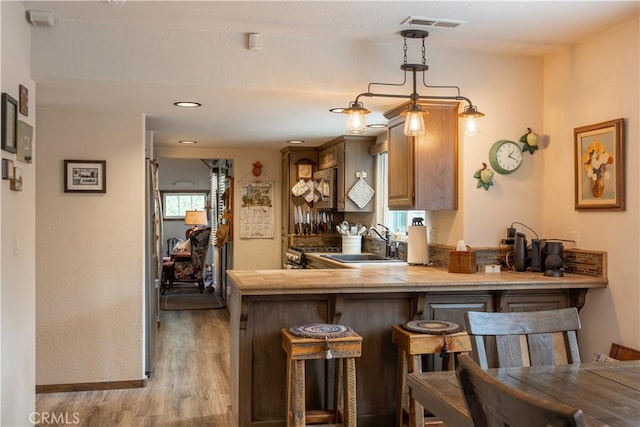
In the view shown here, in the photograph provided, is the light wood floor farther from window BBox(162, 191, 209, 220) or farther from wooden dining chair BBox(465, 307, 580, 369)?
window BBox(162, 191, 209, 220)

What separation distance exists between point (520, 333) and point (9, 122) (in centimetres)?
248

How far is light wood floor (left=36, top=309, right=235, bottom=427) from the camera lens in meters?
3.69

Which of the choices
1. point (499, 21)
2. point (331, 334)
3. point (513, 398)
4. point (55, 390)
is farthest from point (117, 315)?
point (513, 398)

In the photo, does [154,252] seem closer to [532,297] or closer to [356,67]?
[356,67]

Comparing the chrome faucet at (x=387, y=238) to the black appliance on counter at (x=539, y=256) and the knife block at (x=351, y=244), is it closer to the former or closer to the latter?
the knife block at (x=351, y=244)

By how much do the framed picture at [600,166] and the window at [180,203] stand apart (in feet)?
32.6

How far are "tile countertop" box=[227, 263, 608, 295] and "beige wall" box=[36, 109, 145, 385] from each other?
1.19 m

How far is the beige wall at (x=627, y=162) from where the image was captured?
3160 millimetres

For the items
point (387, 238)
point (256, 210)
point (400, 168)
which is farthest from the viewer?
point (256, 210)

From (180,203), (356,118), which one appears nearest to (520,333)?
(356,118)

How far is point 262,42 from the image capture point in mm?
3432

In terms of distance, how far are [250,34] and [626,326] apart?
266cm

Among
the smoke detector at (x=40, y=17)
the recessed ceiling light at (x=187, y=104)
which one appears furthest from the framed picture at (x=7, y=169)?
the recessed ceiling light at (x=187, y=104)

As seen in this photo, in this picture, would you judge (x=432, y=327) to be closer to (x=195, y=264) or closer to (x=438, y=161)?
(x=438, y=161)
